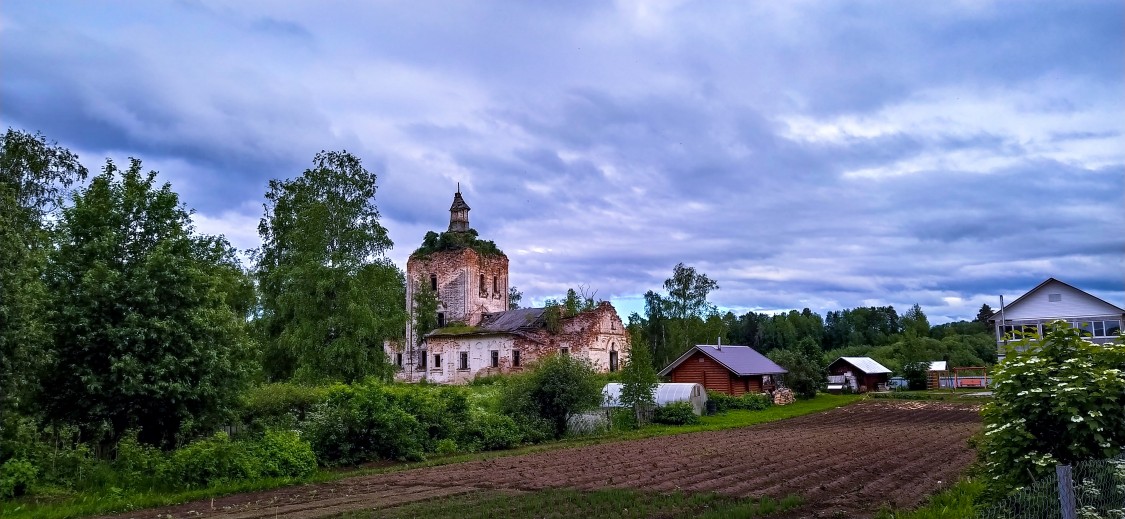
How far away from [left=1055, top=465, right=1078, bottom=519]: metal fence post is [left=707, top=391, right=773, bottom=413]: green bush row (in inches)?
1258

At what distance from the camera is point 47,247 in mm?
16391

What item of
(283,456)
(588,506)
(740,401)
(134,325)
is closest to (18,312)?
(134,325)

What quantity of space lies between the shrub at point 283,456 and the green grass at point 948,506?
12472 millimetres

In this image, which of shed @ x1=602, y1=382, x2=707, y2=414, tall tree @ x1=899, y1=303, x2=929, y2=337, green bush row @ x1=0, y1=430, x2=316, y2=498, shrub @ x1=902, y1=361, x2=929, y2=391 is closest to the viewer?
green bush row @ x1=0, y1=430, x2=316, y2=498

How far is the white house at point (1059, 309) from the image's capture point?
46000 millimetres

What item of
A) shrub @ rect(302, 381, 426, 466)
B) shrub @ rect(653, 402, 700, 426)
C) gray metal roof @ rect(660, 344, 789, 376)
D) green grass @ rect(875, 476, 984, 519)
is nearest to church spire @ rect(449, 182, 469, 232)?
gray metal roof @ rect(660, 344, 789, 376)

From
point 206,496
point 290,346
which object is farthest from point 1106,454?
point 290,346

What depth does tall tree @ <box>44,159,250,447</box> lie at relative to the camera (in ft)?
50.4

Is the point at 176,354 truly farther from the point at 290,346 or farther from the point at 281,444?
the point at 290,346

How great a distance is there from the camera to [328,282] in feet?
105

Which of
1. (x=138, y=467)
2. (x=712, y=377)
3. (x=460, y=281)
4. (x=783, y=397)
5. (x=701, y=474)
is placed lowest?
(x=783, y=397)

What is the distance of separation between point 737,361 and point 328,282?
2693 centimetres

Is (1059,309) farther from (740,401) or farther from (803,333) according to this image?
(803,333)

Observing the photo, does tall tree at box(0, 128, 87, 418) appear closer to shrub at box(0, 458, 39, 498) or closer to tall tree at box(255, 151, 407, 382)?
shrub at box(0, 458, 39, 498)
